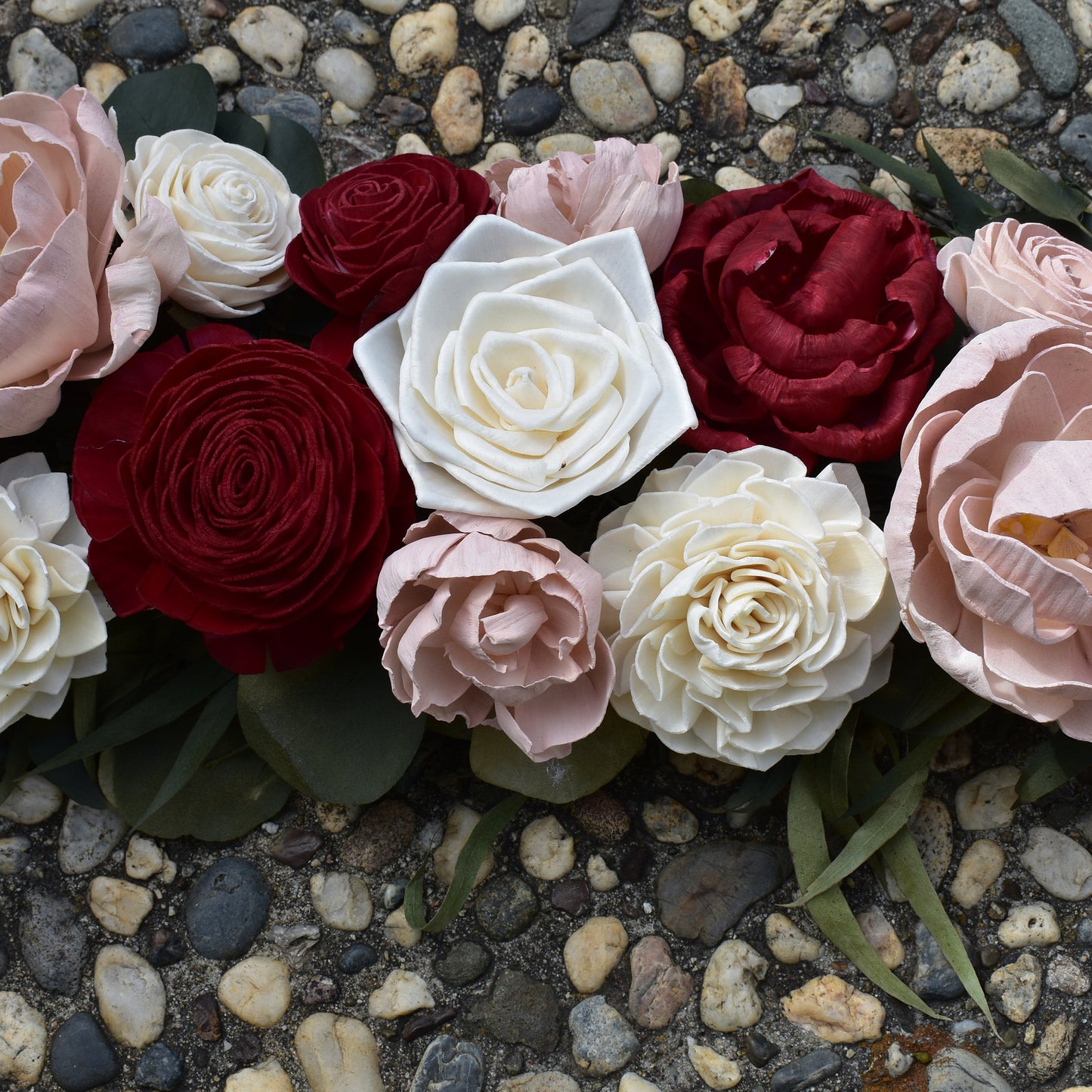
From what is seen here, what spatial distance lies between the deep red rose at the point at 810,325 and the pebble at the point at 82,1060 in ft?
2.59

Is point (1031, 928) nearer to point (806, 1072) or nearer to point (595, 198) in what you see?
point (806, 1072)

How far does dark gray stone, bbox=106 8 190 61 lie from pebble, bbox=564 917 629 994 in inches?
43.1

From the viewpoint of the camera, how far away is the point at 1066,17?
122cm

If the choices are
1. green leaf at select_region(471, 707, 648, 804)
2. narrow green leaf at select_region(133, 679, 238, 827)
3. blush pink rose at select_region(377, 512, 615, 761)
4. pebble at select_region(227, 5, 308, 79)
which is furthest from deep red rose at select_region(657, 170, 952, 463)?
pebble at select_region(227, 5, 308, 79)

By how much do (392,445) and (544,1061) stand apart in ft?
1.93

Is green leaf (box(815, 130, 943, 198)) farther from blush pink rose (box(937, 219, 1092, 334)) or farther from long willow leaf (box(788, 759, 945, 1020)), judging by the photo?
long willow leaf (box(788, 759, 945, 1020))

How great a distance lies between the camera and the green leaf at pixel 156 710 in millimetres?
987

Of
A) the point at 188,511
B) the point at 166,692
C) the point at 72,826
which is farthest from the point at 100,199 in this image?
the point at 72,826

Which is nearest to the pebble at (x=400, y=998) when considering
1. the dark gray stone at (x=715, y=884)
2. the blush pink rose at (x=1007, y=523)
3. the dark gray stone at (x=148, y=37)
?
the dark gray stone at (x=715, y=884)

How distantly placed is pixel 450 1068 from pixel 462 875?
176 millimetres

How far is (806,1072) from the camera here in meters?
0.94

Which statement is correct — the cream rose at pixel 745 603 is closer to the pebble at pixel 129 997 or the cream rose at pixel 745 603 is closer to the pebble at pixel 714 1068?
the pebble at pixel 714 1068

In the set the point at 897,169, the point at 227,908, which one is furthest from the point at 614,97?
the point at 227,908

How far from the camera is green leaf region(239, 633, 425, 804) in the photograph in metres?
0.97
